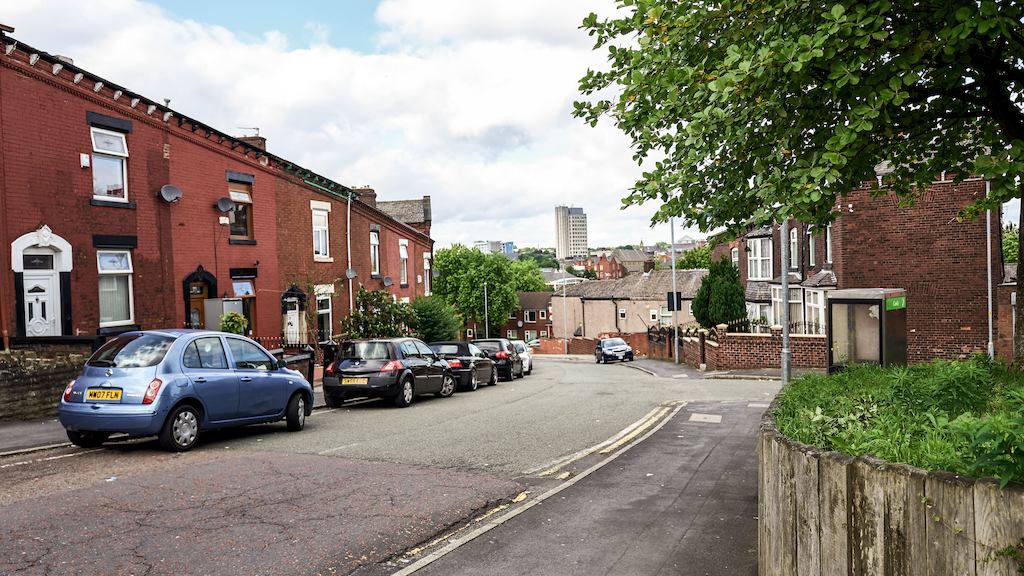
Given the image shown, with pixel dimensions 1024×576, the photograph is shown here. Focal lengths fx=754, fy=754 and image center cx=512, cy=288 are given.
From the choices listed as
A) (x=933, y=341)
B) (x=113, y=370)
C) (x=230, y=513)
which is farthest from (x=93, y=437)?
(x=933, y=341)

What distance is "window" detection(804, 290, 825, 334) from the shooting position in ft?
97.0

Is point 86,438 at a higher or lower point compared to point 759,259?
lower

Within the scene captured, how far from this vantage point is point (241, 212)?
23.1m

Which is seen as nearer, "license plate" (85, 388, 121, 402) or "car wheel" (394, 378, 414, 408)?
"license plate" (85, 388, 121, 402)

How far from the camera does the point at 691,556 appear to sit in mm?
6395

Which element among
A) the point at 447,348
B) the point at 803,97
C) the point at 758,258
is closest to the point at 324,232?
the point at 447,348

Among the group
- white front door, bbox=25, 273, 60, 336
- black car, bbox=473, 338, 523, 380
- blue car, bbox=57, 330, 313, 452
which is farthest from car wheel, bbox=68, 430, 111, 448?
black car, bbox=473, 338, 523, 380

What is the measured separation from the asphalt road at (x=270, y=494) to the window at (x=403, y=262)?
2206cm

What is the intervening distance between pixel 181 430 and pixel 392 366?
21.4 ft

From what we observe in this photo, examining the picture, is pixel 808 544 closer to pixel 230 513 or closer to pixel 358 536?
pixel 358 536

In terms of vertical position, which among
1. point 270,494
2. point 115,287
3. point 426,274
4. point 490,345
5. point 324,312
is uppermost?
point 426,274

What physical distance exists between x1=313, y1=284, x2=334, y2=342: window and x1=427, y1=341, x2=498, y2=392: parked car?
5681mm

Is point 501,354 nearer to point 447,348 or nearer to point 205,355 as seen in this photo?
point 447,348

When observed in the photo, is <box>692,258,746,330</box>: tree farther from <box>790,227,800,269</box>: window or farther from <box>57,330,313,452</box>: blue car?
<box>57,330,313,452</box>: blue car
